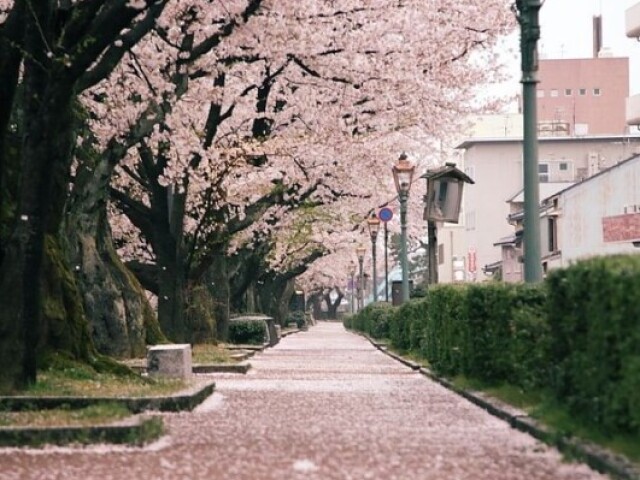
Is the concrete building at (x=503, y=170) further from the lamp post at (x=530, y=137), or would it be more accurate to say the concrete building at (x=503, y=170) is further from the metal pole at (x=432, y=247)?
the lamp post at (x=530, y=137)

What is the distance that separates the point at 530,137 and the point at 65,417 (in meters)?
7.08

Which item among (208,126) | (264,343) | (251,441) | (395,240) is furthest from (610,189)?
(395,240)

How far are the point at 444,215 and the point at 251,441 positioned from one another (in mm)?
17423

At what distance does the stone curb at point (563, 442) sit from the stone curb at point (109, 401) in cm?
350

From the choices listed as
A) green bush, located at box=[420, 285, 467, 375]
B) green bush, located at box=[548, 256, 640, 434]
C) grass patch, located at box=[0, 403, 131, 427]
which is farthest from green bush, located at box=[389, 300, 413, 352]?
green bush, located at box=[548, 256, 640, 434]

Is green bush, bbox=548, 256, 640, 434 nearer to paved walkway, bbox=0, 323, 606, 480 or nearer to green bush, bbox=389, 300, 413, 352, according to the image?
paved walkway, bbox=0, 323, 606, 480

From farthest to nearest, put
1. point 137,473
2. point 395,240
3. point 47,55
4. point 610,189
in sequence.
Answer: point 395,240, point 610,189, point 47,55, point 137,473

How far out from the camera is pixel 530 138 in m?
18.0

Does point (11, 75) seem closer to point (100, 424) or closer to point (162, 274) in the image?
point (100, 424)

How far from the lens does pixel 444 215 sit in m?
30.1

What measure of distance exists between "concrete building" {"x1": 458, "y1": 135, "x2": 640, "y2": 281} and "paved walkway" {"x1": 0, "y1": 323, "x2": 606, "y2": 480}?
272 feet

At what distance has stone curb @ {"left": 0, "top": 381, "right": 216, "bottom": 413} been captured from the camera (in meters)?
15.2

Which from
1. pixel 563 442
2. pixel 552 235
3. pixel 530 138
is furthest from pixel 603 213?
pixel 563 442

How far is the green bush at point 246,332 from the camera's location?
152 feet
